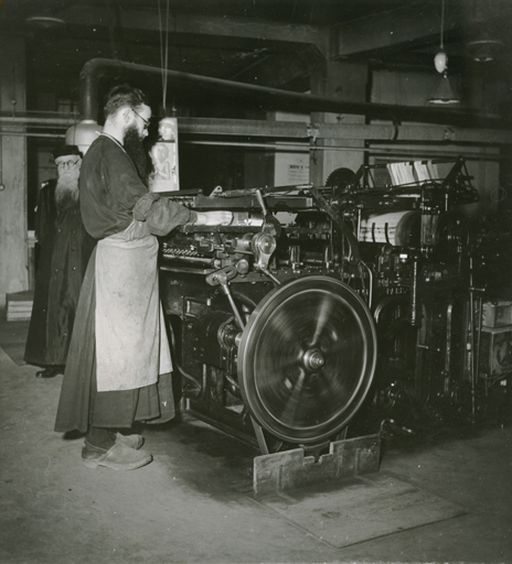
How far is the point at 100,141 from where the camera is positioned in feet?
11.4

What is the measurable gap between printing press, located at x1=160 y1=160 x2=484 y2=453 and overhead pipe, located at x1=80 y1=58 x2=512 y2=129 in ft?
7.81

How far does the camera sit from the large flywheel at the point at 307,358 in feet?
10.6

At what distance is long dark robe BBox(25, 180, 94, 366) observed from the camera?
5.45 metres

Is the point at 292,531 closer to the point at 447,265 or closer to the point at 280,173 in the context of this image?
the point at 447,265

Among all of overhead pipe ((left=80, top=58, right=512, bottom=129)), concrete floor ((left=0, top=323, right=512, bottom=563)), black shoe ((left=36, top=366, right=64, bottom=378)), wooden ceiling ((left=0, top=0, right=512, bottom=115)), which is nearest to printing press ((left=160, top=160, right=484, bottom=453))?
concrete floor ((left=0, top=323, right=512, bottom=563))

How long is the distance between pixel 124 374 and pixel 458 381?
226 centimetres

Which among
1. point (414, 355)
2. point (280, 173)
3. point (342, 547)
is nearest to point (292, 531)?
point (342, 547)

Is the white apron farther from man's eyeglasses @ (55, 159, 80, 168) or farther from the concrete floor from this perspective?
man's eyeglasses @ (55, 159, 80, 168)

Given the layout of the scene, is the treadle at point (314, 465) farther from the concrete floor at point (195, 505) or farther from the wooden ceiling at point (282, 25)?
the wooden ceiling at point (282, 25)

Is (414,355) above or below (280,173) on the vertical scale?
below

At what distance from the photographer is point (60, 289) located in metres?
5.47

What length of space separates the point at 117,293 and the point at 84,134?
103 inches

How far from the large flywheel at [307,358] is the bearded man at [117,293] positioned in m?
0.63

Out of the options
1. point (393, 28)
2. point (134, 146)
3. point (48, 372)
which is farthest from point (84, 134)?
point (393, 28)
